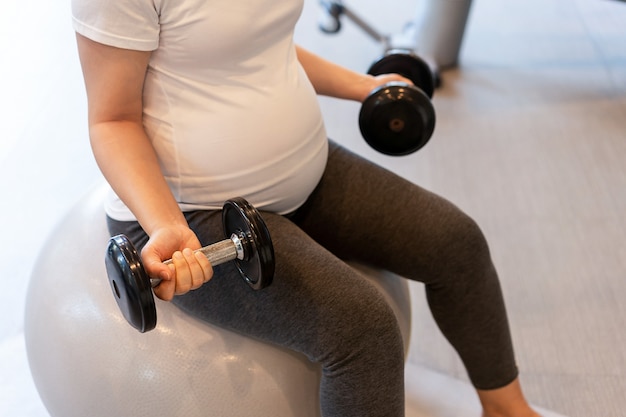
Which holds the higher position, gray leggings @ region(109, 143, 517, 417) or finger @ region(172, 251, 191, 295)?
finger @ region(172, 251, 191, 295)

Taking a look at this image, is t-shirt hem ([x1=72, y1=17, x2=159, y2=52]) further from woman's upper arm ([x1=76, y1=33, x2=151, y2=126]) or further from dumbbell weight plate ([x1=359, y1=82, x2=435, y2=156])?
dumbbell weight plate ([x1=359, y1=82, x2=435, y2=156])

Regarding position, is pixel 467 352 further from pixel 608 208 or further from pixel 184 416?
pixel 608 208

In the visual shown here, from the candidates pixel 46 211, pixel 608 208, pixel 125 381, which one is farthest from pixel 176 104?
pixel 608 208

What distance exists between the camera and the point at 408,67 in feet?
3.62

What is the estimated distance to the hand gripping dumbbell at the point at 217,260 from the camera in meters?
0.62

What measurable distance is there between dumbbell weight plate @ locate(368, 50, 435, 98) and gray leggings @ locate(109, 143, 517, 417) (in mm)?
220

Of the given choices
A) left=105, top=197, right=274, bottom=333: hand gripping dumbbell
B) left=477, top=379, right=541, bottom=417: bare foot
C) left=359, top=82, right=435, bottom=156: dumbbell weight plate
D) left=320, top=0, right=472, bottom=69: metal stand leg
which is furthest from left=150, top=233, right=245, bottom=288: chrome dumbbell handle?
left=320, top=0, right=472, bottom=69: metal stand leg

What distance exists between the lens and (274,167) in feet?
2.75

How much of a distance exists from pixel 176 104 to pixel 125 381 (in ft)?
1.22

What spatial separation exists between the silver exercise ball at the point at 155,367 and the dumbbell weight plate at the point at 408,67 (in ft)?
1.80

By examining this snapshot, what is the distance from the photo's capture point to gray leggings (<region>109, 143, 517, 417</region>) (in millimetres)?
767

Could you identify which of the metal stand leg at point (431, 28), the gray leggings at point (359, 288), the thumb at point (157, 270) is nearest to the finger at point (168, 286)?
the thumb at point (157, 270)

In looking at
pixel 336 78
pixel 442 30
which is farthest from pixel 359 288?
pixel 442 30

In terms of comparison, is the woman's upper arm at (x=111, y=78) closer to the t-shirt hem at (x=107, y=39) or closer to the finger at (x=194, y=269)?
the t-shirt hem at (x=107, y=39)
